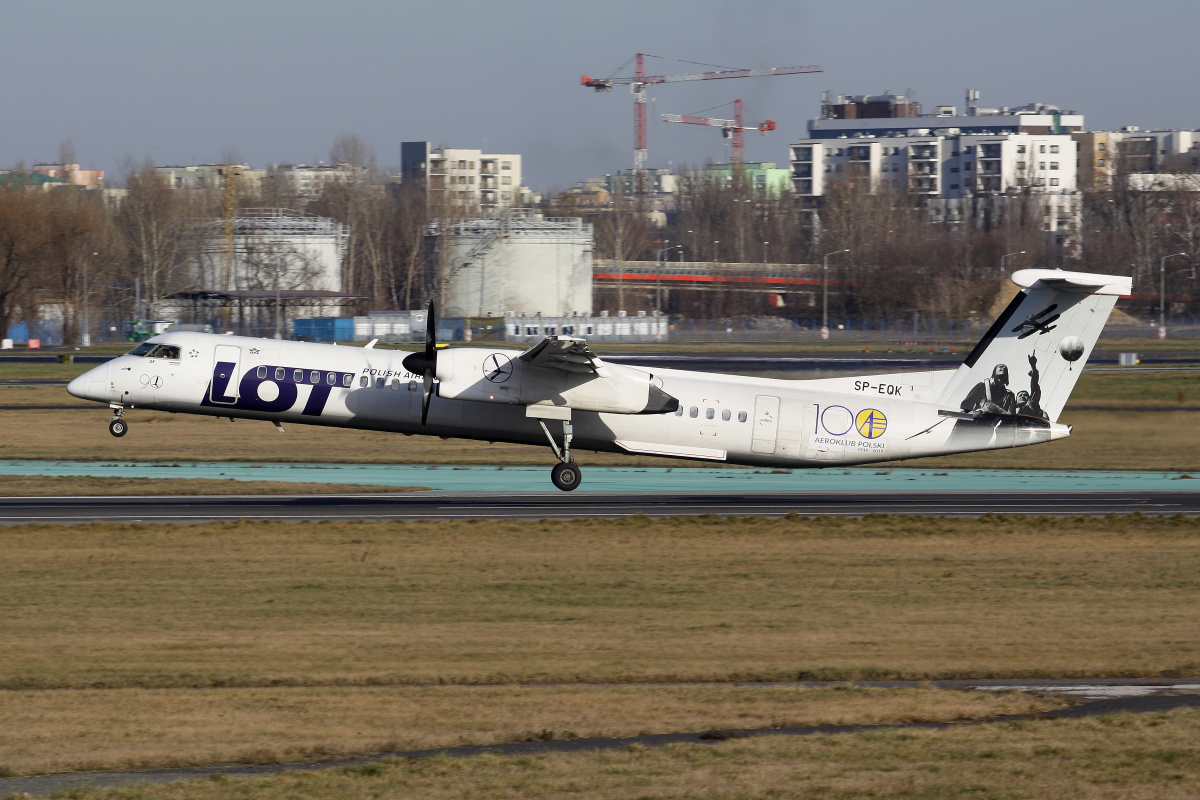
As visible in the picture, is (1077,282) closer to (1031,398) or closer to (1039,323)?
(1039,323)

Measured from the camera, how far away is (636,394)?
90.6 ft

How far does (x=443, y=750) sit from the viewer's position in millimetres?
11469

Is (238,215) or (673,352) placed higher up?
(238,215)

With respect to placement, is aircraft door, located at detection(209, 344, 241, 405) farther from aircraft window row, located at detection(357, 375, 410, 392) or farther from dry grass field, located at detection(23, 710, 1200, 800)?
dry grass field, located at detection(23, 710, 1200, 800)

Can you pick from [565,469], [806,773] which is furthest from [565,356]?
[806,773]

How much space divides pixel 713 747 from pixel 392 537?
46.3ft

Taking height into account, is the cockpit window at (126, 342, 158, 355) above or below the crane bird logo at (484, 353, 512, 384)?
above

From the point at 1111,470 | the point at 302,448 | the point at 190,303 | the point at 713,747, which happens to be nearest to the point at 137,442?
the point at 302,448

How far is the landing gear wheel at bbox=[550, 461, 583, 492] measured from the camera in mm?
28828

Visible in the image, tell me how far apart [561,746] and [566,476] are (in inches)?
685

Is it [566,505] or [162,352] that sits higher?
[162,352]

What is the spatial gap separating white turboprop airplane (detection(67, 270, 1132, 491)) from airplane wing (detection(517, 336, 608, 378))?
5 centimetres

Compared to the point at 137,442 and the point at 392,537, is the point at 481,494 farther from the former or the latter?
the point at 137,442

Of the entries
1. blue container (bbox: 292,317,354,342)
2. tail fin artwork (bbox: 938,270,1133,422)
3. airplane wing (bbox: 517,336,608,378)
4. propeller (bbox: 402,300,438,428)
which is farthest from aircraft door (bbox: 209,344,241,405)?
blue container (bbox: 292,317,354,342)
